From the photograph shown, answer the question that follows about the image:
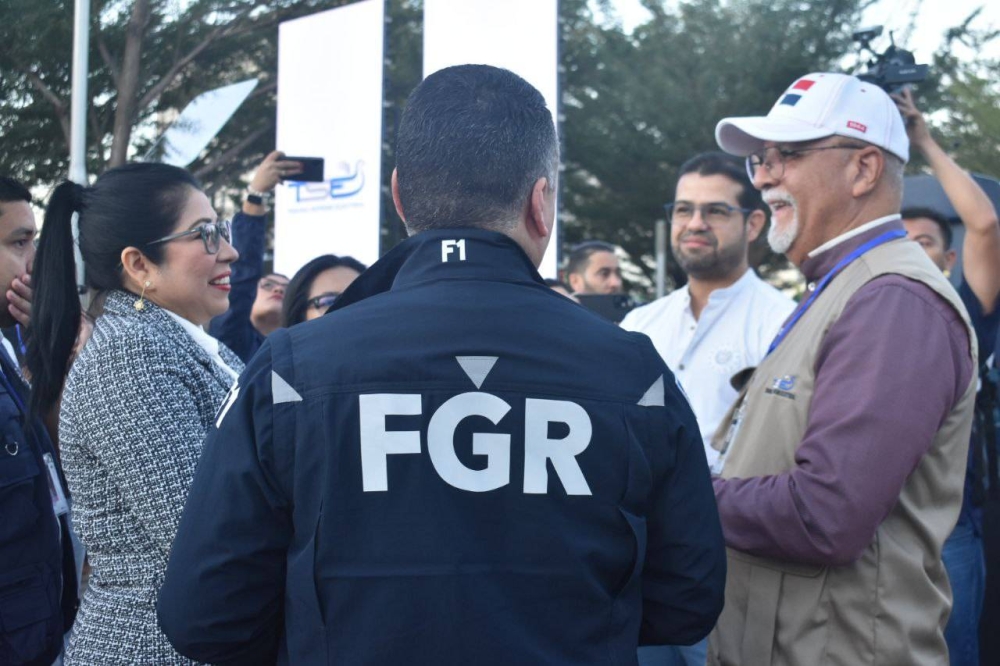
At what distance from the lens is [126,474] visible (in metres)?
2.12

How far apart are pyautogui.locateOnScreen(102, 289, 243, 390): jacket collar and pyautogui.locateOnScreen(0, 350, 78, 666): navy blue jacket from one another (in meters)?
0.38

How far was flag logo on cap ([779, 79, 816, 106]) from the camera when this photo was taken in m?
2.46

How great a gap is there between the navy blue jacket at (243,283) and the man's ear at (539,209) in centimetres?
246

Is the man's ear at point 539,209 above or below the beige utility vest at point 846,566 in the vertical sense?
above

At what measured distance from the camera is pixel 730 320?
3572 millimetres

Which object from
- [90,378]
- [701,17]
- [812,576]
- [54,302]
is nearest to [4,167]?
[54,302]

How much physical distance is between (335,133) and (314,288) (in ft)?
20.8

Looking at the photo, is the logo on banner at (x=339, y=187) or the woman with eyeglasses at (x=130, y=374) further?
the logo on banner at (x=339, y=187)

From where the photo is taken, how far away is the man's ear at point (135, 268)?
2484 mm

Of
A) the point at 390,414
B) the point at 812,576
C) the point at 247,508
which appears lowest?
the point at 812,576

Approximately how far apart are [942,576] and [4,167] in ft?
13.0

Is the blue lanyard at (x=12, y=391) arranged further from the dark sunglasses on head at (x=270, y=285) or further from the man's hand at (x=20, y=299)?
the dark sunglasses on head at (x=270, y=285)

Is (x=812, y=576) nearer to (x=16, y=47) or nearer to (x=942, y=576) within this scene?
(x=942, y=576)

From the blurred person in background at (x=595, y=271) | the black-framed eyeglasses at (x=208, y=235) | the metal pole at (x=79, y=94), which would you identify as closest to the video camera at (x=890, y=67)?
the black-framed eyeglasses at (x=208, y=235)
